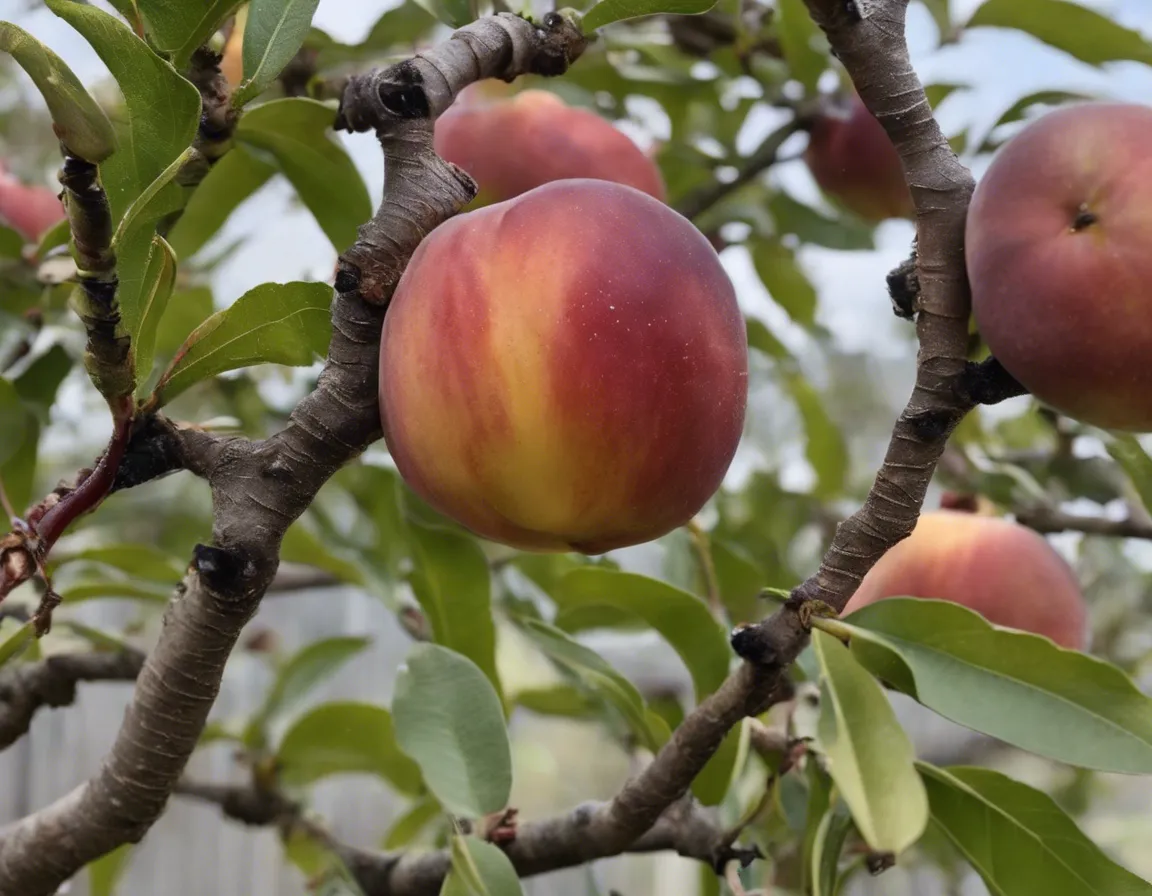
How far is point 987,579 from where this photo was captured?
0.66 meters


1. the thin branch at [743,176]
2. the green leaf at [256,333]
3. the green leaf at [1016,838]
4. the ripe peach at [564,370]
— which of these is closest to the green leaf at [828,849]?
the green leaf at [1016,838]

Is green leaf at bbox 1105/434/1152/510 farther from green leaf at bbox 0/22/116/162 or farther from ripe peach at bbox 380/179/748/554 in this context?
green leaf at bbox 0/22/116/162

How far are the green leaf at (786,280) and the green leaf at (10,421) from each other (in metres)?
0.60

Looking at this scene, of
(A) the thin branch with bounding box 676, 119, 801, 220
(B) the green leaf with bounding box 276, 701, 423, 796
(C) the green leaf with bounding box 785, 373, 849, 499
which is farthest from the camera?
(C) the green leaf with bounding box 785, 373, 849, 499

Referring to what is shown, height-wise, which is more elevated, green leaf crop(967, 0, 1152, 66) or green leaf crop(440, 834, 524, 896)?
green leaf crop(967, 0, 1152, 66)

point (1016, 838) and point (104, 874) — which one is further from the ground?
point (1016, 838)

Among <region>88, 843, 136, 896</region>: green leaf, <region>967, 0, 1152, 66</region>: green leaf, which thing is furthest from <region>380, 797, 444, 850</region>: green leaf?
<region>967, 0, 1152, 66</region>: green leaf

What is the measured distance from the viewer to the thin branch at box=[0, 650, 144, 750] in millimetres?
740

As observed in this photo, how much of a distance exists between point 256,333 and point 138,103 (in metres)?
0.10

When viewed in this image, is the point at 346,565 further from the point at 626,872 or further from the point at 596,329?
the point at 626,872

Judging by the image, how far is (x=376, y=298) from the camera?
16.8 inches

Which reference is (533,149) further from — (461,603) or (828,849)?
(828,849)

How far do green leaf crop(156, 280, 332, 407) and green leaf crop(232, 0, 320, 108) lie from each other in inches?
2.9

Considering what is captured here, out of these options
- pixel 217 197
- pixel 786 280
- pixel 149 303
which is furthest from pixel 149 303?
pixel 786 280
